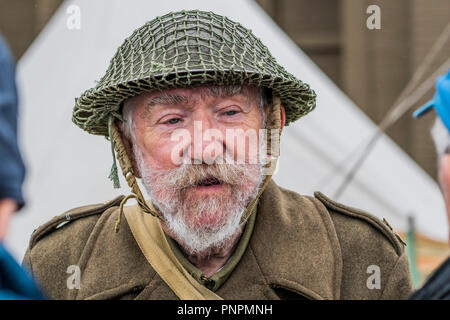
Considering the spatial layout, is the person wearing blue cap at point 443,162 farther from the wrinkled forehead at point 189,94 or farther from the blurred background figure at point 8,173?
the blurred background figure at point 8,173

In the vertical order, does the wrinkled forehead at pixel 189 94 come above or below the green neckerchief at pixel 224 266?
above

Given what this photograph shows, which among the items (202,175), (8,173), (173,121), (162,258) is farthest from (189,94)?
(8,173)

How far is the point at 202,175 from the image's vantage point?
60.4 inches

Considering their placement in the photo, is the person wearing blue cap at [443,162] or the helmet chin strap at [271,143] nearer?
the person wearing blue cap at [443,162]

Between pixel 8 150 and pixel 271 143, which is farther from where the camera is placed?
pixel 271 143

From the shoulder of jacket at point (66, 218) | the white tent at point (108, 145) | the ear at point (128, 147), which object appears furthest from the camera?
the white tent at point (108, 145)

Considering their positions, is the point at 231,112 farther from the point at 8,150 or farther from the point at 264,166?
the point at 8,150

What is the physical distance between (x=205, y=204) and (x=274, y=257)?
24 centimetres

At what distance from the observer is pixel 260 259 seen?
65.7 inches

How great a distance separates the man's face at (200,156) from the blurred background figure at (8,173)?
0.58 m

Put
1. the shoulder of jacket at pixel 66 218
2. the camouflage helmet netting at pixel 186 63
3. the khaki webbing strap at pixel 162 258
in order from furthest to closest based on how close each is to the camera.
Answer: the shoulder of jacket at pixel 66 218, the khaki webbing strap at pixel 162 258, the camouflage helmet netting at pixel 186 63

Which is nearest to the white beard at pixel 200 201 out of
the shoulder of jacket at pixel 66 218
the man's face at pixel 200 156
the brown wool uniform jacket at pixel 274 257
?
the man's face at pixel 200 156

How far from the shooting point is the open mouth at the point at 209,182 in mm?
1549
